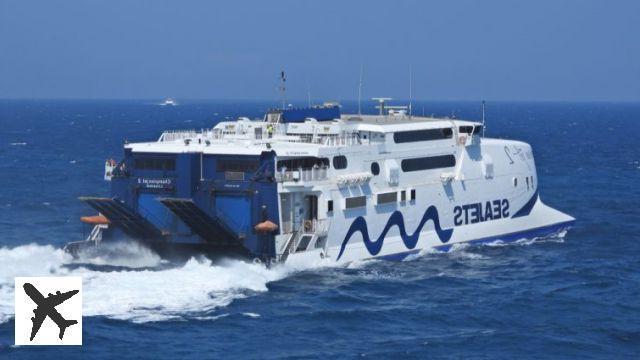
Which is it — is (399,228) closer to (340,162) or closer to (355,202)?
(355,202)

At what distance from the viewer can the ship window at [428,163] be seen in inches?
1721

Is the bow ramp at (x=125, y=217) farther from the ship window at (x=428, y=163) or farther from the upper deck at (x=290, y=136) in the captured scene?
the ship window at (x=428, y=163)

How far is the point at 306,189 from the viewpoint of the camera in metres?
39.6

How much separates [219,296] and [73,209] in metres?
22.5

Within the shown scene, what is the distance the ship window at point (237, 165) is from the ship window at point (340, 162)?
3.24 meters

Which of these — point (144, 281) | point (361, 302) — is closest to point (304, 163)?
→ point (361, 302)

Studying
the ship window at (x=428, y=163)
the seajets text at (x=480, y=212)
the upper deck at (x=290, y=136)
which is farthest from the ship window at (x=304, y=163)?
the seajets text at (x=480, y=212)

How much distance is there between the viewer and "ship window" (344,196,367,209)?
134 ft

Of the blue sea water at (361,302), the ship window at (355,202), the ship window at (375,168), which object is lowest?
the blue sea water at (361,302)

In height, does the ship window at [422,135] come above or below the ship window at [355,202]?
above

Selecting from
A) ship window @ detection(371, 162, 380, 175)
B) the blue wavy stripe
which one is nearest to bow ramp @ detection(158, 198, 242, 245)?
the blue wavy stripe

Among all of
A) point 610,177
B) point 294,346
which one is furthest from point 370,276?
point 610,177

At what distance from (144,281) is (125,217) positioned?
4547 mm

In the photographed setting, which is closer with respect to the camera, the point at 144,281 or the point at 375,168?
the point at 144,281
